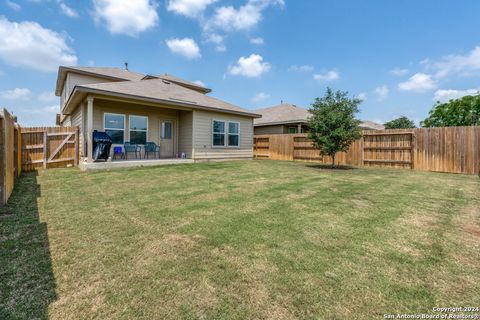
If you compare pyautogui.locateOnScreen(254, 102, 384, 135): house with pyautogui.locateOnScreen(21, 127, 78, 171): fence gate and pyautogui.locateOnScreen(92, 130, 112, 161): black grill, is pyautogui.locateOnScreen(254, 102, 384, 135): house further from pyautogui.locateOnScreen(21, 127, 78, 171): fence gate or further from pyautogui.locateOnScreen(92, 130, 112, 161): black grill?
pyautogui.locateOnScreen(21, 127, 78, 171): fence gate

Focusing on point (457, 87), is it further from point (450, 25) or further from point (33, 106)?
point (33, 106)

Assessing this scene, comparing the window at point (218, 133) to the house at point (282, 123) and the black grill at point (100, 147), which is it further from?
the house at point (282, 123)

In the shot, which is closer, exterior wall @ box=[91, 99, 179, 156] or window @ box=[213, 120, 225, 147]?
exterior wall @ box=[91, 99, 179, 156]

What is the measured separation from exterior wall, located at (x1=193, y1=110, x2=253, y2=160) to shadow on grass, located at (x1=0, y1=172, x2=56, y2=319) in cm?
830

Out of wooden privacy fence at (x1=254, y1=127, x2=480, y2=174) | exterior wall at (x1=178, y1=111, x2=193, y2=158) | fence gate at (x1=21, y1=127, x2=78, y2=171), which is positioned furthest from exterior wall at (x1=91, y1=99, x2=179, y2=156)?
wooden privacy fence at (x1=254, y1=127, x2=480, y2=174)

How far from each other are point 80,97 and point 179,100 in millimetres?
3980

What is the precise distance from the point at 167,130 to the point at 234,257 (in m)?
11.1

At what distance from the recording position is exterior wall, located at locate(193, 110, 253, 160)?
1207 cm

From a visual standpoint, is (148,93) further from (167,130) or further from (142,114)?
(167,130)

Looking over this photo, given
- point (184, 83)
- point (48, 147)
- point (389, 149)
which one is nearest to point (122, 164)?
point (48, 147)

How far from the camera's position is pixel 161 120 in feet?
40.9

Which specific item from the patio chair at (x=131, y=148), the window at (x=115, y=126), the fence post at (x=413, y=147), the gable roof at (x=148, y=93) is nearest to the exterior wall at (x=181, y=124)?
the window at (x=115, y=126)

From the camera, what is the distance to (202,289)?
2076 mm

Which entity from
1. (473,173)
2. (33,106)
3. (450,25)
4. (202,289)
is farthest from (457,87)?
(33,106)
